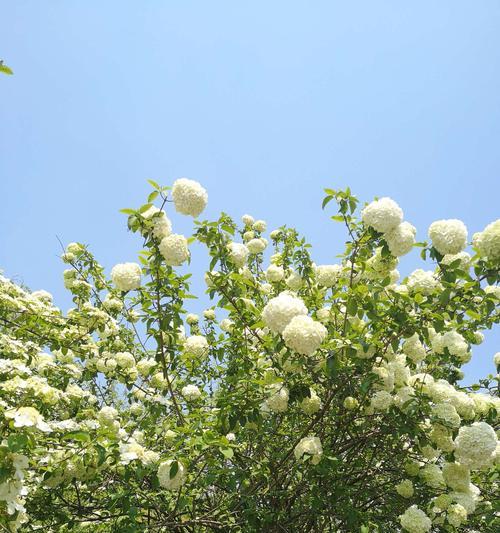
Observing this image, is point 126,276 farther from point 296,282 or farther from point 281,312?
point 296,282

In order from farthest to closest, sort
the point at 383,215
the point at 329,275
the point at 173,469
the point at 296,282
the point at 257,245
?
the point at 257,245, the point at 296,282, the point at 329,275, the point at 383,215, the point at 173,469

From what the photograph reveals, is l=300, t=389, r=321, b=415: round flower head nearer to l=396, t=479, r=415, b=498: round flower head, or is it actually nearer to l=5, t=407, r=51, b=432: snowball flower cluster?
l=396, t=479, r=415, b=498: round flower head

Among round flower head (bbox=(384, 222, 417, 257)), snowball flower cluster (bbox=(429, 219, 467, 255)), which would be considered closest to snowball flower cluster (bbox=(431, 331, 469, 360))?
snowball flower cluster (bbox=(429, 219, 467, 255))

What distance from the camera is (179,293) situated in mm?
4172

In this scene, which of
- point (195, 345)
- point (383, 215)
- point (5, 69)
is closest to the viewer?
point (5, 69)

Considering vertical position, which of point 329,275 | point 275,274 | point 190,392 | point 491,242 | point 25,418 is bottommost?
point 25,418

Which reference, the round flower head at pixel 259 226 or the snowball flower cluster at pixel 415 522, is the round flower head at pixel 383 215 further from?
the round flower head at pixel 259 226

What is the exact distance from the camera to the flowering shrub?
11.7 feet

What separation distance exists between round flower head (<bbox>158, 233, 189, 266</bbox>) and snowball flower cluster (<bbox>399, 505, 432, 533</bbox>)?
8.46ft

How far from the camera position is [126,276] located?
409 centimetres

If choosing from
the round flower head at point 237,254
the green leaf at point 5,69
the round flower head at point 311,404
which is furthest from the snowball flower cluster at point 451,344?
the green leaf at point 5,69

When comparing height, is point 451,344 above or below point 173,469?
above

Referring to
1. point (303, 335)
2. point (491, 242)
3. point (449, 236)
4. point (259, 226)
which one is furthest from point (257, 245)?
point (491, 242)

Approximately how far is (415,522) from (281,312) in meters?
1.89
